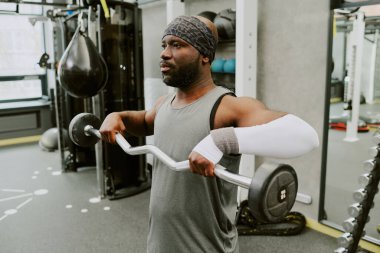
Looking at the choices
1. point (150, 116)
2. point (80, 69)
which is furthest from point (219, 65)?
point (150, 116)

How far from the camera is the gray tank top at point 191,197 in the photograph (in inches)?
47.3

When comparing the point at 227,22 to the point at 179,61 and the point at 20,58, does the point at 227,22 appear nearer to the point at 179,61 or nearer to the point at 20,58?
the point at 179,61

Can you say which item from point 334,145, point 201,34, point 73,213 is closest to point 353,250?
point 201,34

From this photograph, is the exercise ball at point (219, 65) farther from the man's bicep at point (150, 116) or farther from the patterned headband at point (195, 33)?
the patterned headband at point (195, 33)

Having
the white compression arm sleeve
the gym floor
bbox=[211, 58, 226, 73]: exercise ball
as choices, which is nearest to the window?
the gym floor

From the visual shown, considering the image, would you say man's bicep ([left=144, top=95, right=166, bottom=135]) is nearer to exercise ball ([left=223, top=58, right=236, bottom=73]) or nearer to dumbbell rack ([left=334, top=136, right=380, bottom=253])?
dumbbell rack ([left=334, top=136, right=380, bottom=253])

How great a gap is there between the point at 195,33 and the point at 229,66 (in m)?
2.01

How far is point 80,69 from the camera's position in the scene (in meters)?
2.28

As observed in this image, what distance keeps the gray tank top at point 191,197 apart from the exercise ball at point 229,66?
1.94 m

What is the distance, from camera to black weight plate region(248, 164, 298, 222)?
2.70 ft

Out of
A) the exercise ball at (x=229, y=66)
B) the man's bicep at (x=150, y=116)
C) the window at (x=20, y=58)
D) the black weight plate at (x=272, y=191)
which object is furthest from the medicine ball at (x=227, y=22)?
the window at (x=20, y=58)

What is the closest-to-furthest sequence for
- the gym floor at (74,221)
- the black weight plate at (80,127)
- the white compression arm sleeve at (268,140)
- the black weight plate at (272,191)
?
1. the black weight plate at (272,191)
2. the white compression arm sleeve at (268,140)
3. the black weight plate at (80,127)
4. the gym floor at (74,221)

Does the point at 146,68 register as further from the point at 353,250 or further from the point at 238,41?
the point at 353,250

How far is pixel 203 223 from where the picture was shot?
1.23 m
